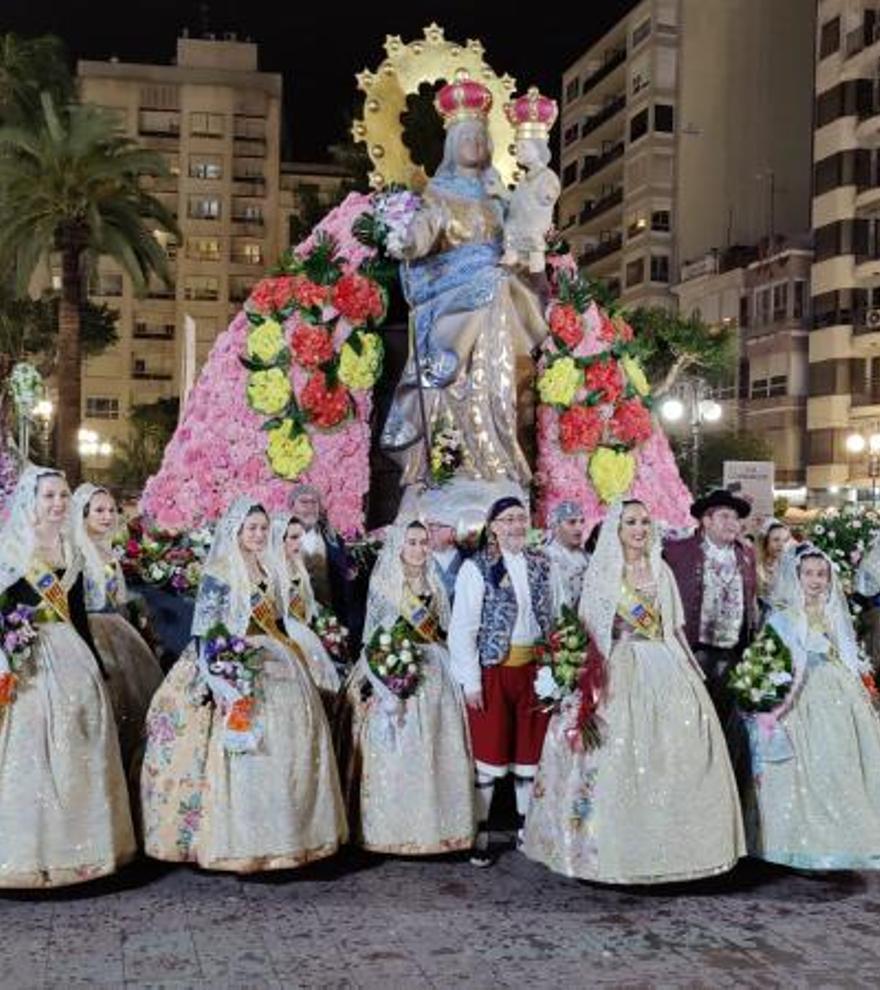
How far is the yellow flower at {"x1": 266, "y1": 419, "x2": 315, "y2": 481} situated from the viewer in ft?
41.1

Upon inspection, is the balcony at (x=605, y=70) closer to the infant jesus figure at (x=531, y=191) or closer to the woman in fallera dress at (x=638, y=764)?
the infant jesus figure at (x=531, y=191)

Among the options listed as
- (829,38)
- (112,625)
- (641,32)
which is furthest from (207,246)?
(112,625)

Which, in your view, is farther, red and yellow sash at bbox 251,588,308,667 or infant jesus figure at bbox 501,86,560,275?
infant jesus figure at bbox 501,86,560,275

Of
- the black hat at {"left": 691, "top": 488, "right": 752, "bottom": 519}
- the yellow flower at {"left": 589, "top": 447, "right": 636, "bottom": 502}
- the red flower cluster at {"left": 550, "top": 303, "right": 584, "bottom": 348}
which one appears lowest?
the black hat at {"left": 691, "top": 488, "right": 752, "bottom": 519}

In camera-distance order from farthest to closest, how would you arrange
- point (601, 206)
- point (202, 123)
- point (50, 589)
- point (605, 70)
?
point (202, 123), point (605, 70), point (601, 206), point (50, 589)

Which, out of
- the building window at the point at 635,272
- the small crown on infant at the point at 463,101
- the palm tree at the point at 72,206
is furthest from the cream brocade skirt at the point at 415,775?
the building window at the point at 635,272

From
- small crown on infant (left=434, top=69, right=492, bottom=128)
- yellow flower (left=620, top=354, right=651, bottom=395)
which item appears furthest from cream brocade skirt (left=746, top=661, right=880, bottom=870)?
small crown on infant (left=434, top=69, right=492, bottom=128)

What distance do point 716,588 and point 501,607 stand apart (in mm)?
1292

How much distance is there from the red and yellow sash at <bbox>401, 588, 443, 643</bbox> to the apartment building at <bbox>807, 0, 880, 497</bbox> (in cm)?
4206

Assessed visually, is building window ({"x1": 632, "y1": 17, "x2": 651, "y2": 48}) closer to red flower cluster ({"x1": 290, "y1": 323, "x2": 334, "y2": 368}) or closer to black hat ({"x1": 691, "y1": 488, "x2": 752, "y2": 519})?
red flower cluster ({"x1": 290, "y1": 323, "x2": 334, "y2": 368})

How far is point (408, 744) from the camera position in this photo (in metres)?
7.64

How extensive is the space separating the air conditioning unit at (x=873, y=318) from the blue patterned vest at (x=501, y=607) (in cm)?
4252

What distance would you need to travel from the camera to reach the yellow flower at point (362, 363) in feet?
42.0

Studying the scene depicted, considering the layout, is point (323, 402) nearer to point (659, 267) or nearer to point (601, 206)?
point (659, 267)
